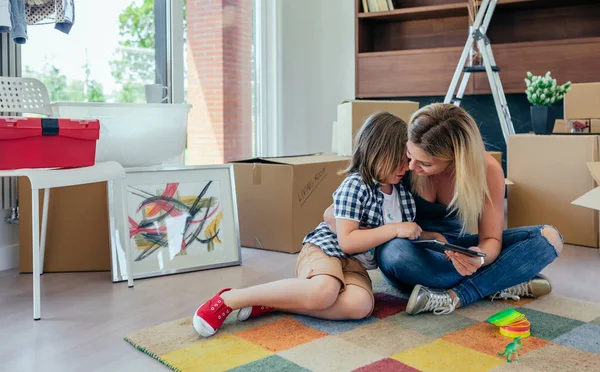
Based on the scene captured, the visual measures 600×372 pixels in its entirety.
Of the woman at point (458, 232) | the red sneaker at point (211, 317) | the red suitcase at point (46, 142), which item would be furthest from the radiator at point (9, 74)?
the woman at point (458, 232)

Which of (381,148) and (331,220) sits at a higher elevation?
(381,148)

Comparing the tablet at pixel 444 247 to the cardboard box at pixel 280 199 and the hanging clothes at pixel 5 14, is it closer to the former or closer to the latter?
the cardboard box at pixel 280 199

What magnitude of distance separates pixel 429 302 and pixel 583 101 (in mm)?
1583

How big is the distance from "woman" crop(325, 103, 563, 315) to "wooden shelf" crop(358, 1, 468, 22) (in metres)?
2.33

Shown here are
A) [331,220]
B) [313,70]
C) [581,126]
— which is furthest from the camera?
[313,70]

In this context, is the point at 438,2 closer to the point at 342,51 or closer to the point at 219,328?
the point at 342,51

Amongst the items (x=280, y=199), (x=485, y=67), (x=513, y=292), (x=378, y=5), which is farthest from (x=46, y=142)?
(x=378, y=5)

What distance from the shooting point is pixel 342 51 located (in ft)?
14.2

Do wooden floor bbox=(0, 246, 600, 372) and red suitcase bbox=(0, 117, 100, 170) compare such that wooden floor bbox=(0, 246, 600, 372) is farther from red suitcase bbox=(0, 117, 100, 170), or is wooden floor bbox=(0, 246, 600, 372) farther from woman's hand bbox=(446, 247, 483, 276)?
woman's hand bbox=(446, 247, 483, 276)

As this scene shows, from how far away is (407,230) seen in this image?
1613 mm

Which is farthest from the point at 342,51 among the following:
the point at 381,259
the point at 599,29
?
the point at 381,259

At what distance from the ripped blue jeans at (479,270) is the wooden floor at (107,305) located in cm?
32

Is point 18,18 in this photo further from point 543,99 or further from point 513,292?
point 543,99

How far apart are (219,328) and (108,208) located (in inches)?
33.8
